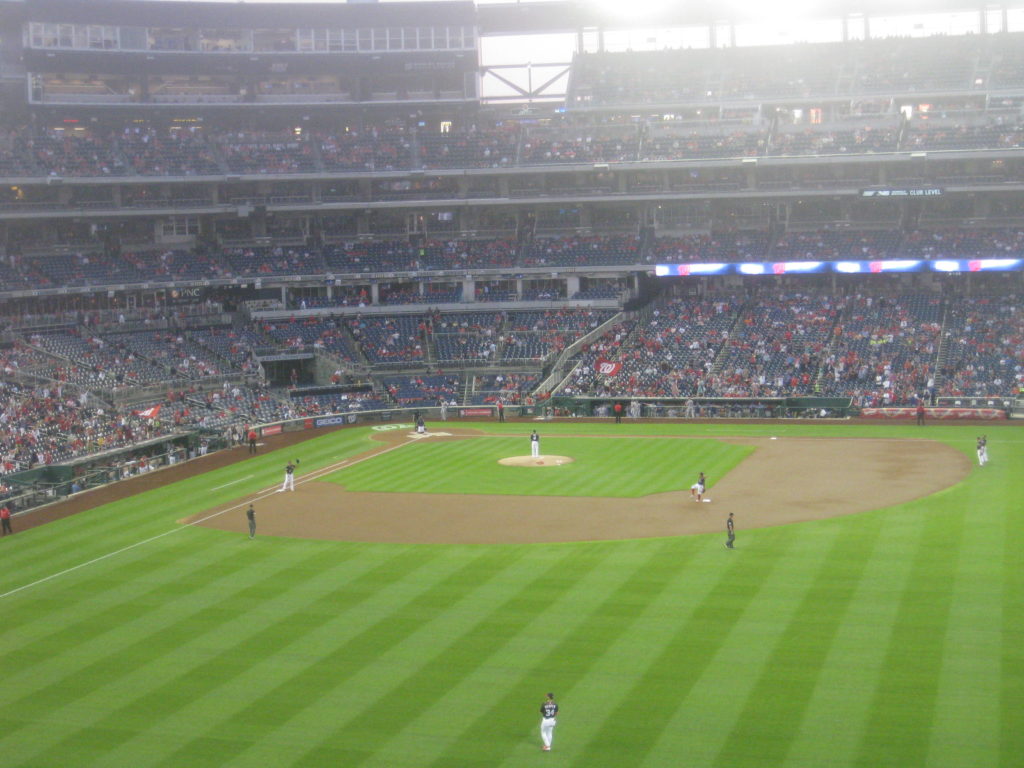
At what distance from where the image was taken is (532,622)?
86.8 ft

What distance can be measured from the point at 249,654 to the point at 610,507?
17132mm

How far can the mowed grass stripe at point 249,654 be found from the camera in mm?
21344

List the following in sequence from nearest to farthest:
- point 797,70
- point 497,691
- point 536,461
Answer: point 497,691 < point 536,461 < point 797,70

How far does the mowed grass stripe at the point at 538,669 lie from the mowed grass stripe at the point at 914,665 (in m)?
5.86

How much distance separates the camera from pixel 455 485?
4438 centimetres

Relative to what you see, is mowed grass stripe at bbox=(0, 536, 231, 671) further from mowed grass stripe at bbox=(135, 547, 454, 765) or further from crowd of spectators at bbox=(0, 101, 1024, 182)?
crowd of spectators at bbox=(0, 101, 1024, 182)

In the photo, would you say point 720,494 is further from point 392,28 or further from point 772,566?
point 392,28

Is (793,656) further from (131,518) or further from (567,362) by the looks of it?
(567,362)

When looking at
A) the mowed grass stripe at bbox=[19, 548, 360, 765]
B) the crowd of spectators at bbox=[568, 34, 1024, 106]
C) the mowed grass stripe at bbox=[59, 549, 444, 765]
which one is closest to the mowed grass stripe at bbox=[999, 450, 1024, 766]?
the mowed grass stripe at bbox=[59, 549, 444, 765]

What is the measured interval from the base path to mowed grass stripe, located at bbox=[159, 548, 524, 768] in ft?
16.7

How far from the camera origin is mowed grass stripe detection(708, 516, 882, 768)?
19.4m

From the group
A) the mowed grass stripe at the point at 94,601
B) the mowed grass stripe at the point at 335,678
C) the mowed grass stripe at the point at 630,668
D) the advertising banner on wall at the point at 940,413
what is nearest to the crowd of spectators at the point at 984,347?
the advertising banner on wall at the point at 940,413

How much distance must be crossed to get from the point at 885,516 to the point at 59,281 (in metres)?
55.9

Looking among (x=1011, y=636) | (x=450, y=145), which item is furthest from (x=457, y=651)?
(x=450, y=145)
